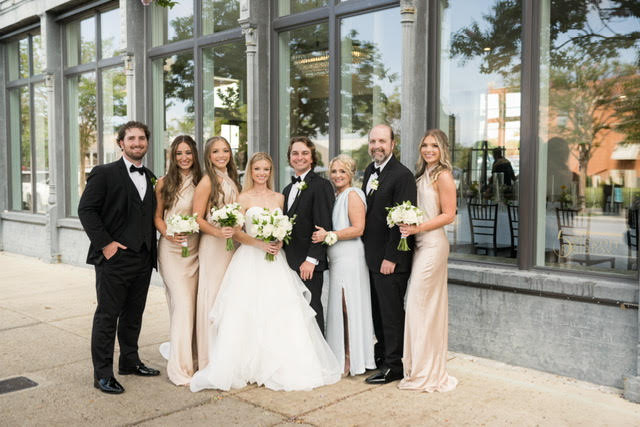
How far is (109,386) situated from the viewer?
496 centimetres

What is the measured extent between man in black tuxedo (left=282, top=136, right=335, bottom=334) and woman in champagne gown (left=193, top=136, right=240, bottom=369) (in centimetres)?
60

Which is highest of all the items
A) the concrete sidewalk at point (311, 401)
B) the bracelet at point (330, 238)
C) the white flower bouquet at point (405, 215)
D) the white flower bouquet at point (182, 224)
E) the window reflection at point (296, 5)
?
the window reflection at point (296, 5)

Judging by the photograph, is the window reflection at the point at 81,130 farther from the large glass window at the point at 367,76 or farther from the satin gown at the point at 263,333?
the satin gown at the point at 263,333

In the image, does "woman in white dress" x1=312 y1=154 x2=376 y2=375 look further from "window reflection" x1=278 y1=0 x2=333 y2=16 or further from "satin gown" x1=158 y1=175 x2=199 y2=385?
"window reflection" x1=278 y1=0 x2=333 y2=16

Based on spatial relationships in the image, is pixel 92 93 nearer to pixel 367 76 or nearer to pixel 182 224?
pixel 367 76

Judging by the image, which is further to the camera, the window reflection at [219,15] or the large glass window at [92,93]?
the large glass window at [92,93]

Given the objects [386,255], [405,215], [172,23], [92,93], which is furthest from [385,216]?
[92,93]

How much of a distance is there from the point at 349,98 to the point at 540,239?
3018 millimetres

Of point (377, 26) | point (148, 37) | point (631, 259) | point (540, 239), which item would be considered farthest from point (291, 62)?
point (631, 259)

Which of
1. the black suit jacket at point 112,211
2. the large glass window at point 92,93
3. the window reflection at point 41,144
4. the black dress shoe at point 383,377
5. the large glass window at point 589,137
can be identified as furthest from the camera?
the window reflection at point 41,144

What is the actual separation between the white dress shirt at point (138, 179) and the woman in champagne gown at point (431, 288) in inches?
95.2

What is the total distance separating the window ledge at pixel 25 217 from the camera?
12.9 meters

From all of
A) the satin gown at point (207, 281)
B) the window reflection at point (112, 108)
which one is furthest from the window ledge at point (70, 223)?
the satin gown at point (207, 281)

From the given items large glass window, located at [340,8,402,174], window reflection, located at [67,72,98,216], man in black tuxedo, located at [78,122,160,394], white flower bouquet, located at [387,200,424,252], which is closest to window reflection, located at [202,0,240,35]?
large glass window, located at [340,8,402,174]
